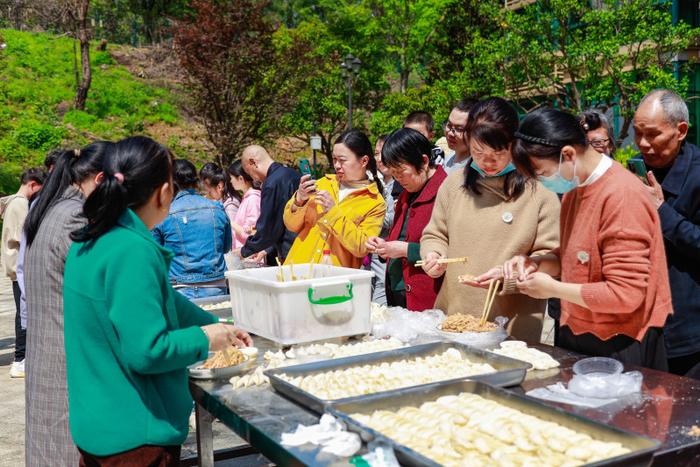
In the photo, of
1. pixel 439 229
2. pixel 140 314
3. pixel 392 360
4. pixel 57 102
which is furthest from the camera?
pixel 57 102

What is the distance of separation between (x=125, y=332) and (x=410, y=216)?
1929mm

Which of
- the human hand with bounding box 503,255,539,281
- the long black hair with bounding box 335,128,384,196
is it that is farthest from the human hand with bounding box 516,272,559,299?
the long black hair with bounding box 335,128,384,196

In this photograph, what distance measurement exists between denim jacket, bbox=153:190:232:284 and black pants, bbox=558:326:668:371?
2663mm

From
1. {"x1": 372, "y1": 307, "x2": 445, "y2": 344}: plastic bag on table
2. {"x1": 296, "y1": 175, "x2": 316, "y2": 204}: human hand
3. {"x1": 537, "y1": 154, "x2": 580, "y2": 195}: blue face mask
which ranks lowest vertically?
{"x1": 372, "y1": 307, "x2": 445, "y2": 344}: plastic bag on table

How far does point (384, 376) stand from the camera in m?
2.07

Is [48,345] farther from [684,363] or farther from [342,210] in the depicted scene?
[684,363]

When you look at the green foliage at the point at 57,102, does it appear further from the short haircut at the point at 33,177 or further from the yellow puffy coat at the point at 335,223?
the yellow puffy coat at the point at 335,223

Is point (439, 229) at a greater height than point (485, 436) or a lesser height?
greater

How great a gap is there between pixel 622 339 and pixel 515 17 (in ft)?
45.4

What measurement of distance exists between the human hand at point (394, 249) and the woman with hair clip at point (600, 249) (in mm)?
896

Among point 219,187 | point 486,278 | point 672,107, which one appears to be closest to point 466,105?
point 672,107

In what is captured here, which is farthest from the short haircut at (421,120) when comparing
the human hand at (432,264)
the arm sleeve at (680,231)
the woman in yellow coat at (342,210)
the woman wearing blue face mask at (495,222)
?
the arm sleeve at (680,231)

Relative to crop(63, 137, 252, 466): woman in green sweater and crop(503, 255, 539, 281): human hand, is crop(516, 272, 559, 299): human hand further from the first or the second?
crop(63, 137, 252, 466): woman in green sweater

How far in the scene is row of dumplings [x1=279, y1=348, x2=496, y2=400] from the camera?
1.97 meters
